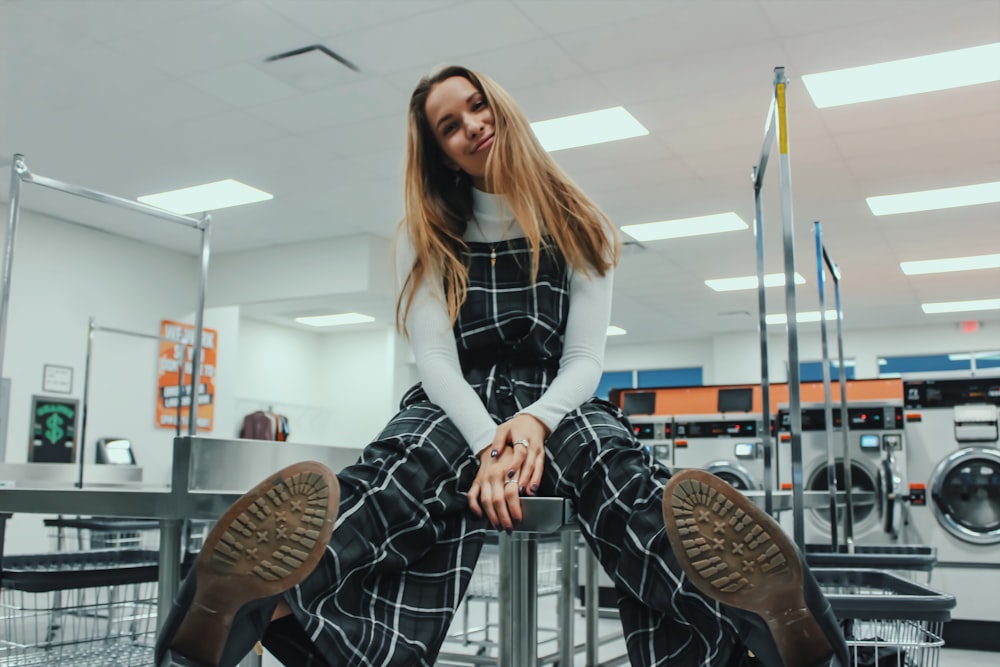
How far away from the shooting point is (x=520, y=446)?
1149 mm

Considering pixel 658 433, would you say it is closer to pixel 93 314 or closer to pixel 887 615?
pixel 93 314

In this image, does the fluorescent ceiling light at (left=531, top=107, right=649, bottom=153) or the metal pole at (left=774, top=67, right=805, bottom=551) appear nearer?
the metal pole at (left=774, top=67, right=805, bottom=551)

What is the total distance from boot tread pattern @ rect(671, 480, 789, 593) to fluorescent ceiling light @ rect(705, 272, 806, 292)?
8446 millimetres

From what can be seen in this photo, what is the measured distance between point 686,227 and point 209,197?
3.80m

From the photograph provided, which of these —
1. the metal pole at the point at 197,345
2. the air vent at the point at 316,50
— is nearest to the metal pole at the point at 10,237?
the metal pole at the point at 197,345

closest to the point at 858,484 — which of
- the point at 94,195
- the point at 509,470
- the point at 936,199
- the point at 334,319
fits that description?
the point at 936,199

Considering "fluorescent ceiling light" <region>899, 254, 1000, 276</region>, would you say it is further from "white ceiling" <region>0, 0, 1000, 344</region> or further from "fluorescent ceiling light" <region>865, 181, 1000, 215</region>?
"fluorescent ceiling light" <region>865, 181, 1000, 215</region>

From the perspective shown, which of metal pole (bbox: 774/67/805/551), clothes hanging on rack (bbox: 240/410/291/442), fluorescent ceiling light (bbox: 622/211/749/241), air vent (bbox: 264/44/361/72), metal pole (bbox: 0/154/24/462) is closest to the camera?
metal pole (bbox: 774/67/805/551)

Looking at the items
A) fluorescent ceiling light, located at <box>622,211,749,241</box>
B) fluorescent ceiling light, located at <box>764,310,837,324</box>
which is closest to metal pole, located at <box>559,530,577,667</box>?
fluorescent ceiling light, located at <box>622,211,749,241</box>

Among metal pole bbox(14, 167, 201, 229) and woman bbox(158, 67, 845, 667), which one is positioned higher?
metal pole bbox(14, 167, 201, 229)

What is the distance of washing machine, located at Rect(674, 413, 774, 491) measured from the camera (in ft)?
20.2

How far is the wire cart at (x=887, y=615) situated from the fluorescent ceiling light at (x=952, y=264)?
23.5 feet

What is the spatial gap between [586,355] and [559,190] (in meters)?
0.29

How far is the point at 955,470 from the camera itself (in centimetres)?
506
